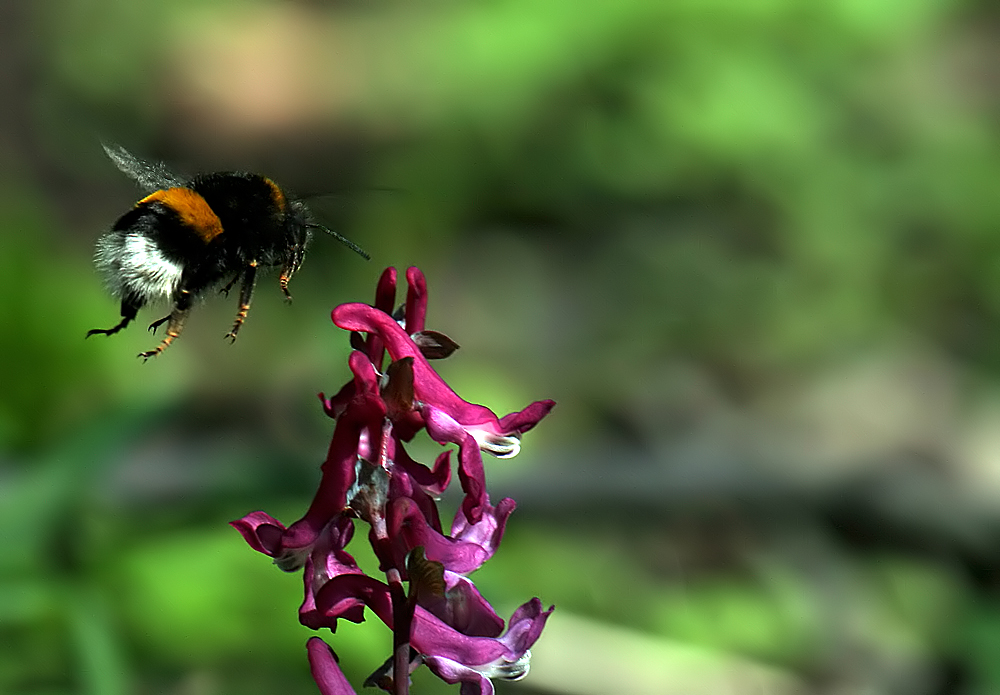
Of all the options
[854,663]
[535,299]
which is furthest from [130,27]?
[854,663]

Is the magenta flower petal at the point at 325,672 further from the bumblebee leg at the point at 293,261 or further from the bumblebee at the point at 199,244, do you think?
the bumblebee leg at the point at 293,261

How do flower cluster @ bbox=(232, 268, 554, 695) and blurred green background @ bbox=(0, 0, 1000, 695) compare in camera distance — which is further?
blurred green background @ bbox=(0, 0, 1000, 695)

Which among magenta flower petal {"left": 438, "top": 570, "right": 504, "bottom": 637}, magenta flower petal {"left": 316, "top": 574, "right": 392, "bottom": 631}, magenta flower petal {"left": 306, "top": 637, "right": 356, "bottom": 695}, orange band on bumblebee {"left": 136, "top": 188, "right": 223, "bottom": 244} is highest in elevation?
orange band on bumblebee {"left": 136, "top": 188, "right": 223, "bottom": 244}

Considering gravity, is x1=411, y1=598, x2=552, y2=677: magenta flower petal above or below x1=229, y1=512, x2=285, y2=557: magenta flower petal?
below

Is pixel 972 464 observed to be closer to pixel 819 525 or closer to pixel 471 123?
pixel 819 525

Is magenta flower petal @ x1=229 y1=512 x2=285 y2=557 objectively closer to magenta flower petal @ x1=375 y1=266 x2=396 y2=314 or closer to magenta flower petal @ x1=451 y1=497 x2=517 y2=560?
magenta flower petal @ x1=451 y1=497 x2=517 y2=560

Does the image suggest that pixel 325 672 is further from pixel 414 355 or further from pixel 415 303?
pixel 415 303

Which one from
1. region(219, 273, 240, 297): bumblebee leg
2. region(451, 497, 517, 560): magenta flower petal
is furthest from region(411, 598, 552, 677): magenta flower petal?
region(219, 273, 240, 297): bumblebee leg
